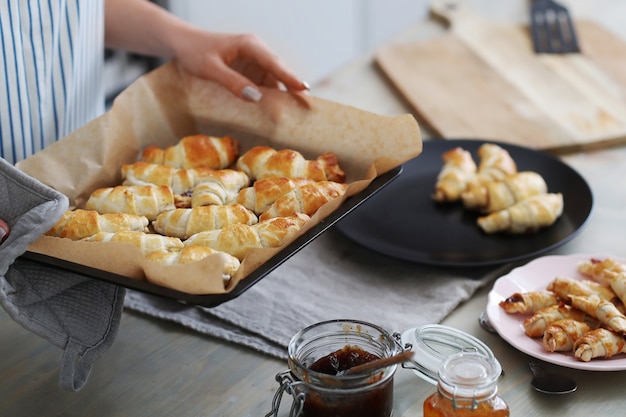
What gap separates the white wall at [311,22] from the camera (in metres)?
3.88

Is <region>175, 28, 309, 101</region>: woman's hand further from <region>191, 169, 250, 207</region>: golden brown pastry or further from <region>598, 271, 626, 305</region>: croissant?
<region>598, 271, 626, 305</region>: croissant

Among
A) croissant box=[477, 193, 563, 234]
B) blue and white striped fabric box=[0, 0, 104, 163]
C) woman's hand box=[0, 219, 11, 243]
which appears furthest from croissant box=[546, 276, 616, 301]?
blue and white striped fabric box=[0, 0, 104, 163]

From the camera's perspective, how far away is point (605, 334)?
115cm

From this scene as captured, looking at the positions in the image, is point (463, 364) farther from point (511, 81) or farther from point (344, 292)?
point (511, 81)

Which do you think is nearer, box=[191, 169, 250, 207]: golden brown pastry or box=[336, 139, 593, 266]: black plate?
box=[191, 169, 250, 207]: golden brown pastry

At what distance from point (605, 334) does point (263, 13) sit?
3.14m

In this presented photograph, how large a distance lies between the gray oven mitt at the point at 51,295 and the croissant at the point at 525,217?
74 cm

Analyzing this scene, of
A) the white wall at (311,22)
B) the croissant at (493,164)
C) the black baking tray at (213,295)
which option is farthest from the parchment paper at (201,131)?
the white wall at (311,22)

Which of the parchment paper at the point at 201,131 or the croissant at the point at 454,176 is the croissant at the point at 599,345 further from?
the croissant at the point at 454,176

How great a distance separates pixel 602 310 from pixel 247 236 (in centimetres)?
53

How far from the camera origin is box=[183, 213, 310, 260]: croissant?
117 cm

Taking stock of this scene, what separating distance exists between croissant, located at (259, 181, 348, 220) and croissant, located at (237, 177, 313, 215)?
0.05ft

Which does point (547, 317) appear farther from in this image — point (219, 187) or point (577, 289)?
point (219, 187)

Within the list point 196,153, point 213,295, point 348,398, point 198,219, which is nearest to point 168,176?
point 196,153
